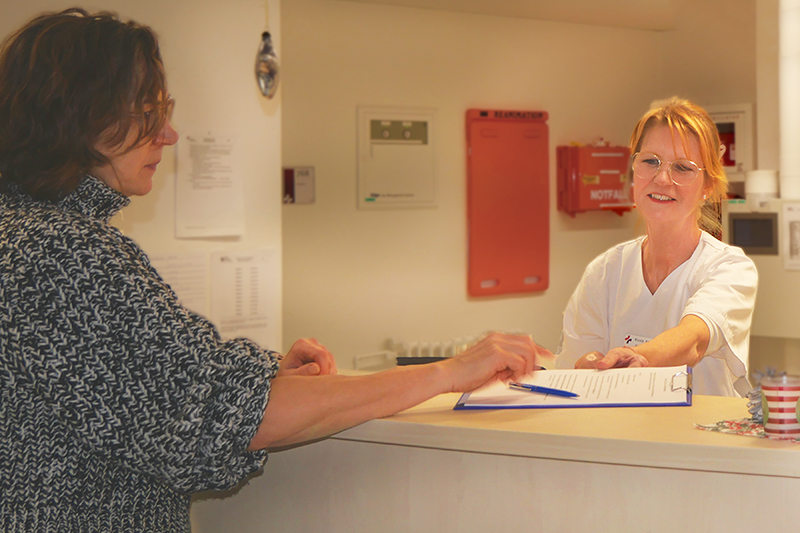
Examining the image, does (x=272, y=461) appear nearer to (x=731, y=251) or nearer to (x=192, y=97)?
(x=731, y=251)

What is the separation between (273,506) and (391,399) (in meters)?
0.36

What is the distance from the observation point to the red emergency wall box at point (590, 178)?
4.63 m

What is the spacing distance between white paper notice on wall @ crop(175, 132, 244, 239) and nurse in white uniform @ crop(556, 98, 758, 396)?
1358mm

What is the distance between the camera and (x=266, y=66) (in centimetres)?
268

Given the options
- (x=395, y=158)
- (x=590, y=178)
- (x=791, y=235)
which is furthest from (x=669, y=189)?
(x=590, y=178)

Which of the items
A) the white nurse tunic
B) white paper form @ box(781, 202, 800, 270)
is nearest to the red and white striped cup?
the white nurse tunic

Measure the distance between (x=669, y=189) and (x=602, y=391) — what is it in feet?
1.97

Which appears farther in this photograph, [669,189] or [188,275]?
[188,275]

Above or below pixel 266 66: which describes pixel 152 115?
below

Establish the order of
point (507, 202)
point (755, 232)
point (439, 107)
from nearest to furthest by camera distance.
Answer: point (755, 232)
point (439, 107)
point (507, 202)

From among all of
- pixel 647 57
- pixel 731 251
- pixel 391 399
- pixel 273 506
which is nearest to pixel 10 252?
pixel 391 399

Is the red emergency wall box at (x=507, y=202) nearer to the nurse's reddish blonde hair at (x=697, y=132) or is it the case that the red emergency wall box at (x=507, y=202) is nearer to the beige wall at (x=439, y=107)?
the beige wall at (x=439, y=107)

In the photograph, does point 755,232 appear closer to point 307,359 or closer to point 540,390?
point 540,390

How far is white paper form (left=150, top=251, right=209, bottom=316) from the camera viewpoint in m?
2.57
